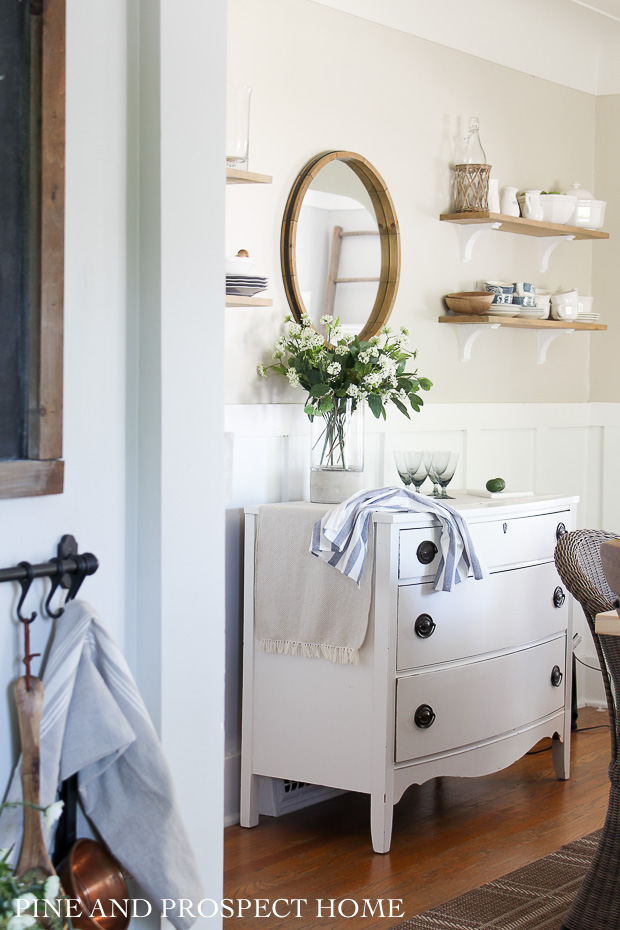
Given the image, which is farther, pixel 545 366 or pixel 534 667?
pixel 545 366

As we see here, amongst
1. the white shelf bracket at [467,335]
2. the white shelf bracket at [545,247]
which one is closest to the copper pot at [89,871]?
the white shelf bracket at [467,335]

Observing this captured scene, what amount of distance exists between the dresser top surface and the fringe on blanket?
37 cm

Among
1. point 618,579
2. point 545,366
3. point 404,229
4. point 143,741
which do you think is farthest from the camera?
point 545,366

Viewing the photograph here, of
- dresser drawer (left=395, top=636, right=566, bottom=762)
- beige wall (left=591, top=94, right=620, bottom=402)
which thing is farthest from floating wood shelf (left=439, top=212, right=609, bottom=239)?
dresser drawer (left=395, top=636, right=566, bottom=762)

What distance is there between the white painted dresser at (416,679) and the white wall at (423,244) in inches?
8.0

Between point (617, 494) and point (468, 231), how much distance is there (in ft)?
4.60

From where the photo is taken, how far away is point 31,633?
1.47m

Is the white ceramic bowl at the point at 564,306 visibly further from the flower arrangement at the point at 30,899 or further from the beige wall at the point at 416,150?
the flower arrangement at the point at 30,899

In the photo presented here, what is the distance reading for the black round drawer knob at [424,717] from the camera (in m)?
2.85

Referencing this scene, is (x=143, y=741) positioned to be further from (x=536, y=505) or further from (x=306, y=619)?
(x=536, y=505)

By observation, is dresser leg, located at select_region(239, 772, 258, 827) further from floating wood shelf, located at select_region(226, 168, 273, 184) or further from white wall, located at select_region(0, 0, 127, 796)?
floating wood shelf, located at select_region(226, 168, 273, 184)

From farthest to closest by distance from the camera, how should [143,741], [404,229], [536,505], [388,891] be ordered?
[404,229] < [536,505] < [388,891] < [143,741]

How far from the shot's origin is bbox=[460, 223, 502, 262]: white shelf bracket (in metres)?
3.78

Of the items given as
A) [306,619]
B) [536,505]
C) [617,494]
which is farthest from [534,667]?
[617,494]
